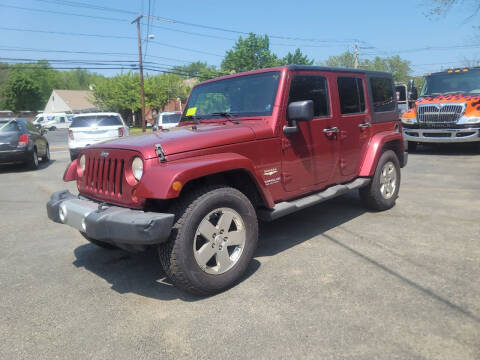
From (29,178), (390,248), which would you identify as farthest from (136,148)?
(29,178)

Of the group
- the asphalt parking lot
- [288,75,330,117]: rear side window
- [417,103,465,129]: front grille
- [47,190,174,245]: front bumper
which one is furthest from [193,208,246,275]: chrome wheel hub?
[417,103,465,129]: front grille

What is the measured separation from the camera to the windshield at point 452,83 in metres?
11.1

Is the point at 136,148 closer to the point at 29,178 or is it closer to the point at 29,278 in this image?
the point at 29,278

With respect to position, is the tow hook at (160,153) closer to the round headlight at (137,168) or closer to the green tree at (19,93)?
the round headlight at (137,168)

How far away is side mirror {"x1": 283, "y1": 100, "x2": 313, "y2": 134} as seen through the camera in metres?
3.62

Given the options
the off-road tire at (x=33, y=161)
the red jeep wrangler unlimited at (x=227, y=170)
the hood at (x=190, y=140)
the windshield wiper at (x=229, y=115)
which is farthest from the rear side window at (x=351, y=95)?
the off-road tire at (x=33, y=161)

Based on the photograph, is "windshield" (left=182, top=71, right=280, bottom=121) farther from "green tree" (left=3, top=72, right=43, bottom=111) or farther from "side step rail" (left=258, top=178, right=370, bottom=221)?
"green tree" (left=3, top=72, right=43, bottom=111)

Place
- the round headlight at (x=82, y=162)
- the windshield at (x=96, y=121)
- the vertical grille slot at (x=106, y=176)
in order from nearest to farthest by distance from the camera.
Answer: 1. the vertical grille slot at (x=106, y=176)
2. the round headlight at (x=82, y=162)
3. the windshield at (x=96, y=121)

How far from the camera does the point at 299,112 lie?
3.64 m

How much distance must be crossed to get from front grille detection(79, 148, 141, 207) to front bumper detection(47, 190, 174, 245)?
0.11m

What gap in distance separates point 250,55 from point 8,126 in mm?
53996

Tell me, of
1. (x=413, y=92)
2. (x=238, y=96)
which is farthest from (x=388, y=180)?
(x=413, y=92)

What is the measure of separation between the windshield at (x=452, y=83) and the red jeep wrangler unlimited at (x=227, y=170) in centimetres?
775

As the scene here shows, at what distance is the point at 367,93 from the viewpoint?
5.11 metres
